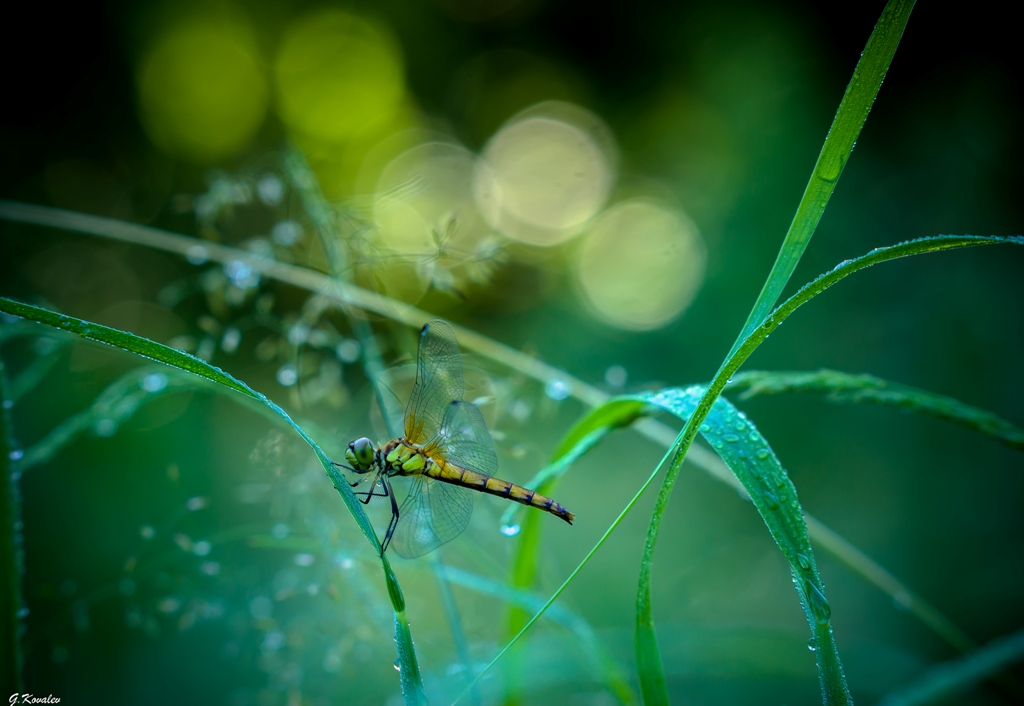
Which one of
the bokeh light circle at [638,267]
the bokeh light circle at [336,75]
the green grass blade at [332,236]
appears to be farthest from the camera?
the bokeh light circle at [336,75]

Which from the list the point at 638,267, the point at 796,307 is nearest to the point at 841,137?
the point at 796,307

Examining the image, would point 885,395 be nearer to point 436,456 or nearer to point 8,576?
point 436,456

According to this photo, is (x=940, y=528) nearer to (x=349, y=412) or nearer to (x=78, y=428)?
(x=349, y=412)

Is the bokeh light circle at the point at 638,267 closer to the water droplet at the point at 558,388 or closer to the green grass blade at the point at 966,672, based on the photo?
the water droplet at the point at 558,388

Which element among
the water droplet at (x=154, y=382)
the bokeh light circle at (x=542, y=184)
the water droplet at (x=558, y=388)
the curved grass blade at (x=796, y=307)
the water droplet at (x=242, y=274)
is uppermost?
the bokeh light circle at (x=542, y=184)

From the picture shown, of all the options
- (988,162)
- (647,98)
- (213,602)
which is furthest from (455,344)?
(647,98)

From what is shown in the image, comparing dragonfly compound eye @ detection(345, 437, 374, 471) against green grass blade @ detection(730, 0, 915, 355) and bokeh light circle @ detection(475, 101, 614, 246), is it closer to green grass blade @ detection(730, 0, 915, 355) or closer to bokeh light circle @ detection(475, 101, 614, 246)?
green grass blade @ detection(730, 0, 915, 355)

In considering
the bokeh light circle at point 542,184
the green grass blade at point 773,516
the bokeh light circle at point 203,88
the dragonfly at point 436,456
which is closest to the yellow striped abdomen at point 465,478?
the dragonfly at point 436,456
